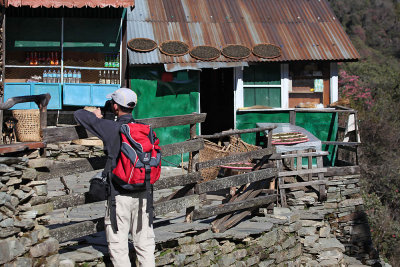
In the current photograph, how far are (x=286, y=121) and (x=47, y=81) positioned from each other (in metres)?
5.98

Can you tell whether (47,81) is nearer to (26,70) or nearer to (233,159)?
(26,70)

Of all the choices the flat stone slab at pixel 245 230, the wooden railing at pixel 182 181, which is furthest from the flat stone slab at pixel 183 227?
the flat stone slab at pixel 245 230

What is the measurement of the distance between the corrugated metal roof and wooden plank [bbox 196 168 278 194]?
5088 mm

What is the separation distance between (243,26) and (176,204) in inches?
342

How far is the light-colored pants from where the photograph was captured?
5.43m

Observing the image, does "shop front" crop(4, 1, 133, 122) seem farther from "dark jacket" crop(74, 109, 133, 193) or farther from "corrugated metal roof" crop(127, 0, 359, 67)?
"dark jacket" crop(74, 109, 133, 193)

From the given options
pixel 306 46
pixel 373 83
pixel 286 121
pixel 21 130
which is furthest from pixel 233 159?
pixel 373 83

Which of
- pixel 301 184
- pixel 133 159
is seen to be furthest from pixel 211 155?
pixel 133 159

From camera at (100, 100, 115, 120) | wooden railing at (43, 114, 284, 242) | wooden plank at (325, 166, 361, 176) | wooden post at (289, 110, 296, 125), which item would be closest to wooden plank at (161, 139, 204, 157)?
wooden railing at (43, 114, 284, 242)

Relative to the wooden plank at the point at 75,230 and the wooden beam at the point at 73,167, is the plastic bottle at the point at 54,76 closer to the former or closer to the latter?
the wooden beam at the point at 73,167

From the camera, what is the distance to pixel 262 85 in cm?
1418

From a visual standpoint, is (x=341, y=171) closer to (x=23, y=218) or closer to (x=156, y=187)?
(x=156, y=187)

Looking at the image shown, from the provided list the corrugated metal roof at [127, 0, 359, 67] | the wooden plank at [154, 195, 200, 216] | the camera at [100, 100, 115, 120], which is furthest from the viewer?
the corrugated metal roof at [127, 0, 359, 67]

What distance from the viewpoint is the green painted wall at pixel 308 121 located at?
13.9 m
